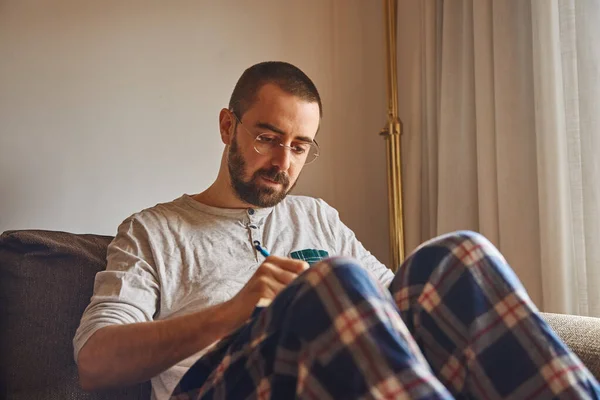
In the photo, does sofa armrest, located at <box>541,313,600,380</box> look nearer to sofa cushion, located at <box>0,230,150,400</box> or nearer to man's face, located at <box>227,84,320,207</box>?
man's face, located at <box>227,84,320,207</box>

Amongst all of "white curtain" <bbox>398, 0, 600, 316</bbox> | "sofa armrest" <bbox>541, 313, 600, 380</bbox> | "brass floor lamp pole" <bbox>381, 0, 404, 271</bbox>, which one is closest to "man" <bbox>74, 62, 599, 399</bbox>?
"sofa armrest" <bbox>541, 313, 600, 380</bbox>

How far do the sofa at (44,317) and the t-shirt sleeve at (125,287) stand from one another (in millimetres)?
70

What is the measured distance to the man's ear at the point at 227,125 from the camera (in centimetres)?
148

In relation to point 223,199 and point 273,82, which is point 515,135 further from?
point 223,199

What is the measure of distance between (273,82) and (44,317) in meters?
0.64

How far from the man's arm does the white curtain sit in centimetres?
82

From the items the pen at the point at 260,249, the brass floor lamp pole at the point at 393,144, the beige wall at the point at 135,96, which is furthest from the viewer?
the brass floor lamp pole at the point at 393,144

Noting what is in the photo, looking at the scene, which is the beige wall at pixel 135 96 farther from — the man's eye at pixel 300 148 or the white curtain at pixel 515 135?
the man's eye at pixel 300 148

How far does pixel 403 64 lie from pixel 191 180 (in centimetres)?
80

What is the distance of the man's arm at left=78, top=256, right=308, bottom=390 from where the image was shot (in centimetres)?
100

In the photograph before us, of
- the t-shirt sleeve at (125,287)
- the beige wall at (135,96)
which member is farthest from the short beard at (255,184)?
the beige wall at (135,96)

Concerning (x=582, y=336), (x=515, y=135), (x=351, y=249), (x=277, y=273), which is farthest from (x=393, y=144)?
(x=277, y=273)

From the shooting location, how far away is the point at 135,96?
5.74ft

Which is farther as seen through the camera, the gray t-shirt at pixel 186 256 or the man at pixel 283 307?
the gray t-shirt at pixel 186 256
